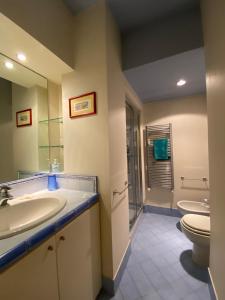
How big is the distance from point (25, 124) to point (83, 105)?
1.99 feet

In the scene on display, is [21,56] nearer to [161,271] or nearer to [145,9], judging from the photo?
[145,9]

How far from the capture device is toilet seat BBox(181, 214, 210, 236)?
1549mm

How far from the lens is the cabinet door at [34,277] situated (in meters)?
0.62

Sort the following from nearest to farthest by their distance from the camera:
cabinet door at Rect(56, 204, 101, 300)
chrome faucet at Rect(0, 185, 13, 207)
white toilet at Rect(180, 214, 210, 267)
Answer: cabinet door at Rect(56, 204, 101, 300)
chrome faucet at Rect(0, 185, 13, 207)
white toilet at Rect(180, 214, 210, 267)

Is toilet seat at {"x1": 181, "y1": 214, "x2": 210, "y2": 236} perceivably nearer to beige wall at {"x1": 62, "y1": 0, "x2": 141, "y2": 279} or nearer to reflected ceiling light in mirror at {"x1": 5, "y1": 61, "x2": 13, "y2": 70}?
beige wall at {"x1": 62, "y1": 0, "x2": 141, "y2": 279}

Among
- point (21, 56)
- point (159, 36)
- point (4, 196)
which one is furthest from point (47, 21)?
point (4, 196)

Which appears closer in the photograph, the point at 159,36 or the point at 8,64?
the point at 8,64

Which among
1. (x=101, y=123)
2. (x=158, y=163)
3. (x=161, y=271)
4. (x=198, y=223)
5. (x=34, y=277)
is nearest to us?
(x=34, y=277)

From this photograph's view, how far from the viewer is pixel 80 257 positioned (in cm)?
109

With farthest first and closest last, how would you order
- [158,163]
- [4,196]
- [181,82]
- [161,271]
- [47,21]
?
[158,163] < [181,82] < [161,271] < [47,21] < [4,196]

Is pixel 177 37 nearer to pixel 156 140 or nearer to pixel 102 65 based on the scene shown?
pixel 102 65

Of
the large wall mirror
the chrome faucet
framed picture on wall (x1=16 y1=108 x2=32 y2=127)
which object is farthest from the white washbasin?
framed picture on wall (x1=16 y1=108 x2=32 y2=127)

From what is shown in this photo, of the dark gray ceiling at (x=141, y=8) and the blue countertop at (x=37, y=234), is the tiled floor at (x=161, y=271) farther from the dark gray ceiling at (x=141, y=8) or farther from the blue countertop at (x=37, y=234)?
the dark gray ceiling at (x=141, y=8)

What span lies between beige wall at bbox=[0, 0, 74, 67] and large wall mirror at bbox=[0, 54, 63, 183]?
383mm
